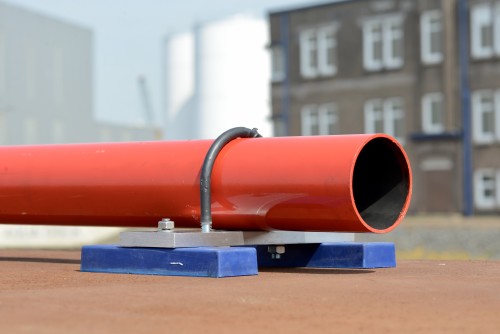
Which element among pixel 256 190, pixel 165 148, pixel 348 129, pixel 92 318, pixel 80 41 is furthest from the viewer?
pixel 80 41

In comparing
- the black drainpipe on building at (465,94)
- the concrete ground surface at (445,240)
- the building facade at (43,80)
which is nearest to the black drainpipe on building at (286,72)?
the black drainpipe on building at (465,94)

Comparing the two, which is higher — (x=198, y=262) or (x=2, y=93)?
(x=2, y=93)

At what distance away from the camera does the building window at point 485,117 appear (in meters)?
41.3

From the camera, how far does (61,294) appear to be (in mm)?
6949

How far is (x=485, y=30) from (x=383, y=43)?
518 cm

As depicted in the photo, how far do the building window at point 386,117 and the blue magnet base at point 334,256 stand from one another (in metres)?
35.2

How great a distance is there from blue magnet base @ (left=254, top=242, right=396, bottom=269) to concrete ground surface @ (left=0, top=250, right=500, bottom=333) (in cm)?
33

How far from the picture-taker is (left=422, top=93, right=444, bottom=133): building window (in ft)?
142

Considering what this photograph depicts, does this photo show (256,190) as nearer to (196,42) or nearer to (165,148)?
(165,148)

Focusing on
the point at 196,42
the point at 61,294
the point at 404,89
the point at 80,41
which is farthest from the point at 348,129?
the point at 61,294

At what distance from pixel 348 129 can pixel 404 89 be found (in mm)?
3157

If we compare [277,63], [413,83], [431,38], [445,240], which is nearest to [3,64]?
[277,63]

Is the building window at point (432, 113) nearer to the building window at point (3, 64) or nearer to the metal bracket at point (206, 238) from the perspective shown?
the building window at point (3, 64)

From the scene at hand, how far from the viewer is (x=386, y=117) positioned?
45125 millimetres
